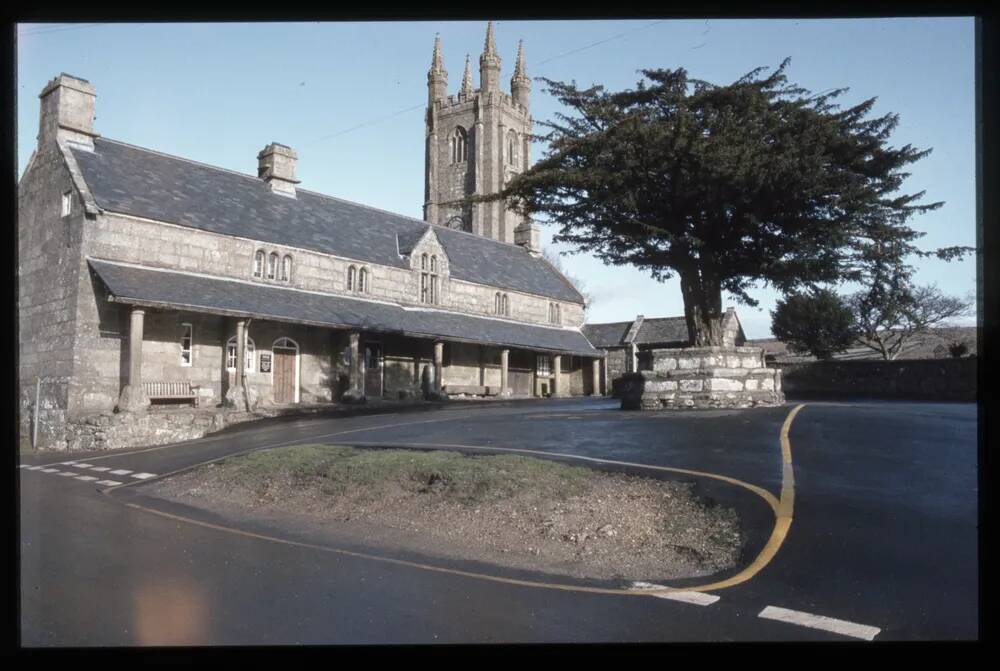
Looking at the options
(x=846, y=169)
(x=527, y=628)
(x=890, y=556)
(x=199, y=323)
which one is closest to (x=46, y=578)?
(x=527, y=628)

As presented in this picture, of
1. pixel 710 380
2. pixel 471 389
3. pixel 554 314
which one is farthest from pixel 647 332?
pixel 710 380

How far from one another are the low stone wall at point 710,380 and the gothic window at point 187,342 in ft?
53.0

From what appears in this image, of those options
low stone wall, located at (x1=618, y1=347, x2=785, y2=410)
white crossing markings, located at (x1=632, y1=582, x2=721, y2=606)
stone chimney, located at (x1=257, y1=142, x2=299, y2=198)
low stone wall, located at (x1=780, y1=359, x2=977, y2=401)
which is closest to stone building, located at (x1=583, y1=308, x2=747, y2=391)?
low stone wall, located at (x1=780, y1=359, x2=977, y2=401)

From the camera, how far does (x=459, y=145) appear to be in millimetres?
73250

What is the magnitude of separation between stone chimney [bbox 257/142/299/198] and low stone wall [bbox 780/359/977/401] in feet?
75.5

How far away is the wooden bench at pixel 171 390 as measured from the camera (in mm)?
23438

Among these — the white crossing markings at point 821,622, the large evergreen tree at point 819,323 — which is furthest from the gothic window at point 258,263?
the large evergreen tree at point 819,323

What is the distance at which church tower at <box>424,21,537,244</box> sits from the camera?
69625 mm

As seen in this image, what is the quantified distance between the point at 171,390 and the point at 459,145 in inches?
2135

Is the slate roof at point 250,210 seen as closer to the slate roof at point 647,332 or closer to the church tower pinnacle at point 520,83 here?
the slate roof at point 647,332

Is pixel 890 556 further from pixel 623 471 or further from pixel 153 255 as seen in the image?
pixel 153 255

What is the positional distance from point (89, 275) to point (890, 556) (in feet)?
79.2

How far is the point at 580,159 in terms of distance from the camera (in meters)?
18.6

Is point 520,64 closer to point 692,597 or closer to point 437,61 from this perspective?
point 437,61
